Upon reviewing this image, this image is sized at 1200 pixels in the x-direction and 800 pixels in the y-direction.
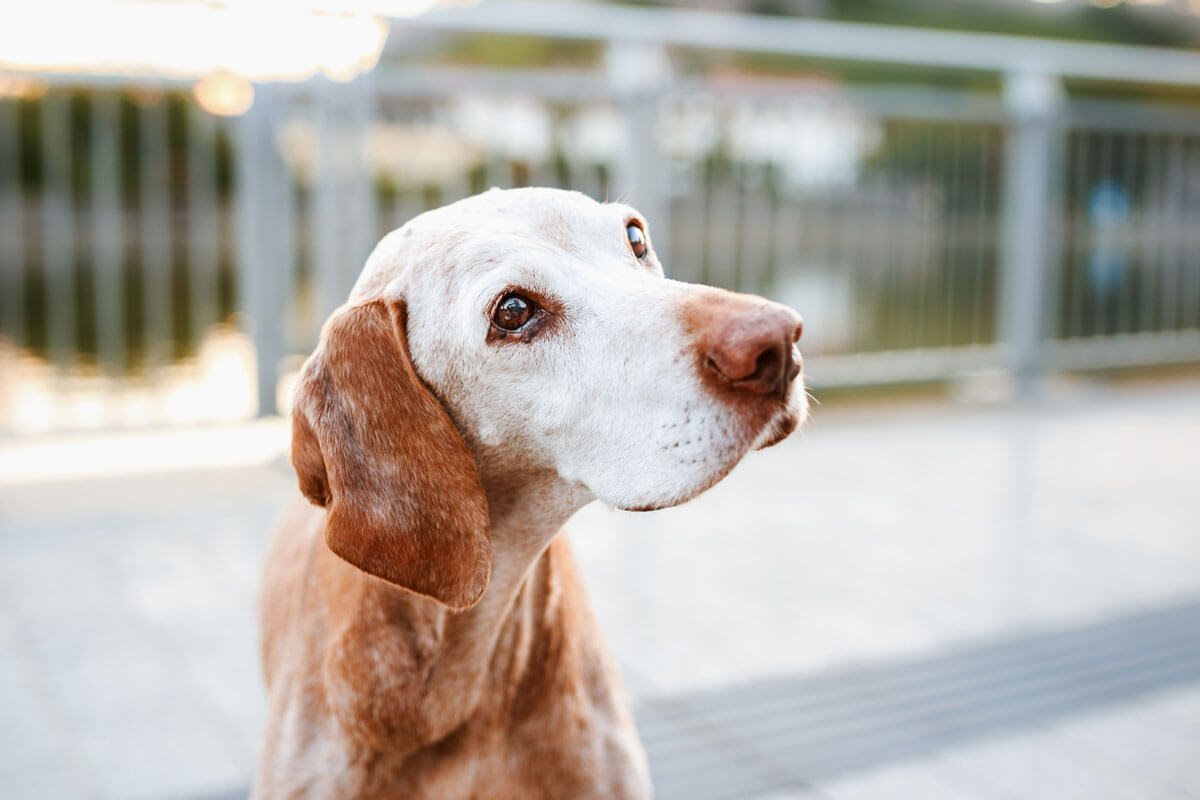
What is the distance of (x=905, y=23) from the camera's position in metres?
44.2

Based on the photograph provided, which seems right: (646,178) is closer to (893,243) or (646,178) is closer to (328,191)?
(328,191)

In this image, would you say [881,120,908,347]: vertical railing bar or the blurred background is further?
[881,120,908,347]: vertical railing bar

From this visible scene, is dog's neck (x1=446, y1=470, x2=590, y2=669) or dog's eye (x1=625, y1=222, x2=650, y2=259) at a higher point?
dog's eye (x1=625, y1=222, x2=650, y2=259)

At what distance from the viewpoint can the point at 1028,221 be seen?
22.6 feet

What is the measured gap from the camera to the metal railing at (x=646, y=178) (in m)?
5.39

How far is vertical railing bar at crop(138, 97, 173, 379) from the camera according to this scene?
228 inches

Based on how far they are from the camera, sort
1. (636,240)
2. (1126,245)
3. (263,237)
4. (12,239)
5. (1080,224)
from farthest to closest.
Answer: (1126,245) < (12,239) < (1080,224) < (263,237) < (636,240)

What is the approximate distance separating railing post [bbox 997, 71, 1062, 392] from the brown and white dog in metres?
5.52

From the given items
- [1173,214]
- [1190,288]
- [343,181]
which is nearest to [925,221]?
[1173,214]

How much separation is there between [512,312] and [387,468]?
27 cm

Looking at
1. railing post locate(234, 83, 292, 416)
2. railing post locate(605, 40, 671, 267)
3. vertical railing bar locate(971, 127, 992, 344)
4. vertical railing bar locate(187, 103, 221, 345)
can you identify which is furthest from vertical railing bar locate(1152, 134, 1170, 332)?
vertical railing bar locate(187, 103, 221, 345)

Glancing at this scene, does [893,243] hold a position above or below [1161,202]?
below

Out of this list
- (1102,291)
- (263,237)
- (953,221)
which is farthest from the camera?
(1102,291)

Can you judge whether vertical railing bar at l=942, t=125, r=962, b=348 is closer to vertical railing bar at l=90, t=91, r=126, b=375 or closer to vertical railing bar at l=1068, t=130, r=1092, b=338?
vertical railing bar at l=1068, t=130, r=1092, b=338
